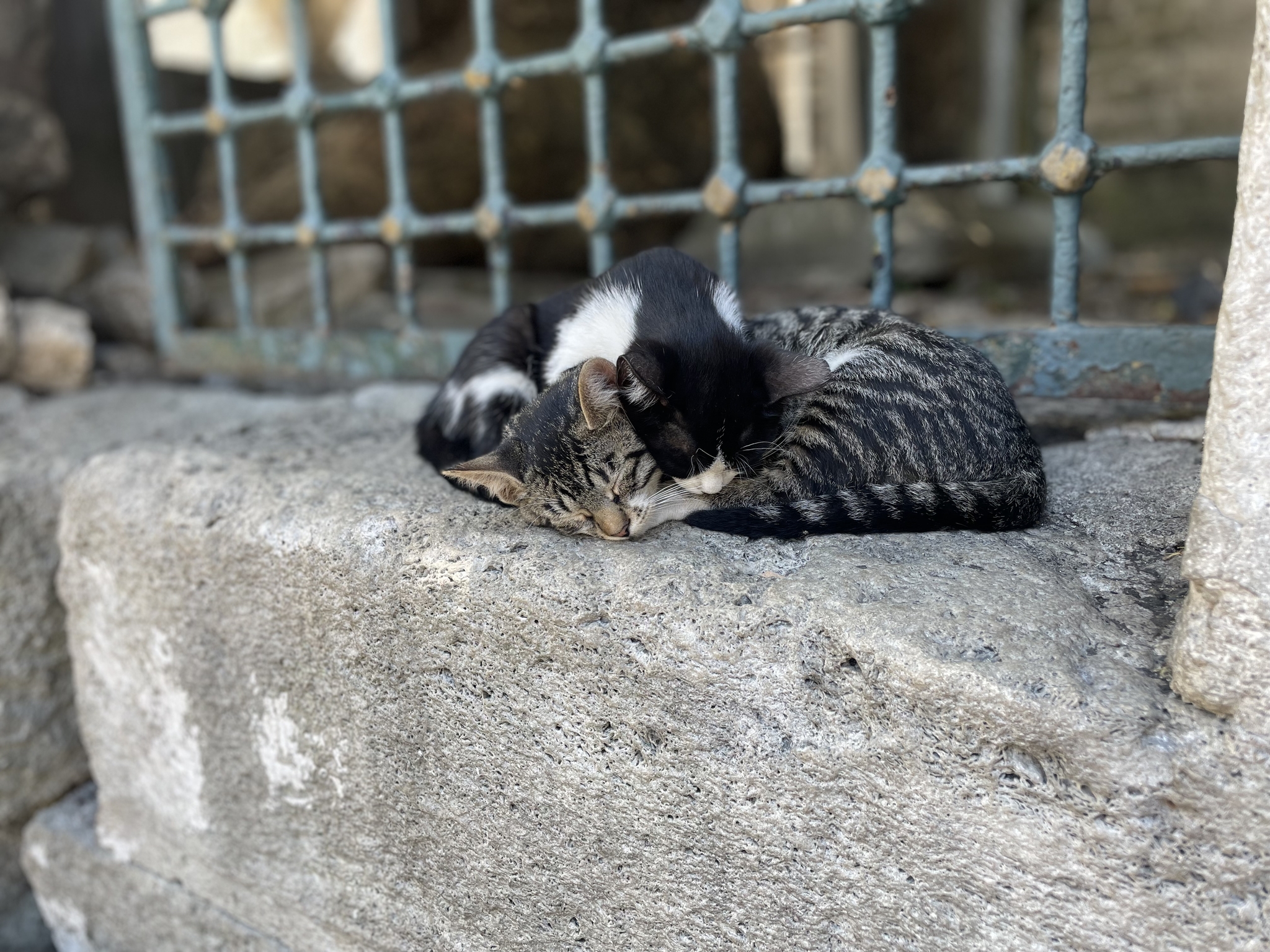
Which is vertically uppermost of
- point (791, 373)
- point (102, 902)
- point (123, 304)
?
point (791, 373)

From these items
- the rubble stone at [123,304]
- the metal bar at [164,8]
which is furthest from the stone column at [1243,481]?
the rubble stone at [123,304]

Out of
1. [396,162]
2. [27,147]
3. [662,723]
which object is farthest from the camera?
[27,147]

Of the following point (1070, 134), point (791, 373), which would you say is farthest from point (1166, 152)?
point (791, 373)

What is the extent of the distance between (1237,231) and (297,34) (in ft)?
9.77

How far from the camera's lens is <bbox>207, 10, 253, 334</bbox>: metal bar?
10.7ft

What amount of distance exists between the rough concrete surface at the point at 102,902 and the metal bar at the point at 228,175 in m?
1.72

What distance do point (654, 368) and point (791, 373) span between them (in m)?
0.30

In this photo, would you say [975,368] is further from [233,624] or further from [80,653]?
[80,653]

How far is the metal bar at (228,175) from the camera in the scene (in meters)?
3.25

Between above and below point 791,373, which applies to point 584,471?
below

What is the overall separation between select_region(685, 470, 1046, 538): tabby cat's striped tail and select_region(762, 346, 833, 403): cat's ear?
12.2 inches

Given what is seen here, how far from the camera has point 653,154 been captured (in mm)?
6293

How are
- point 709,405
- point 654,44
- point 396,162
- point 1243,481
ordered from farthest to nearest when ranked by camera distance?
point 396,162, point 654,44, point 709,405, point 1243,481

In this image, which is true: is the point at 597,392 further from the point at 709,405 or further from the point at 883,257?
the point at 883,257
